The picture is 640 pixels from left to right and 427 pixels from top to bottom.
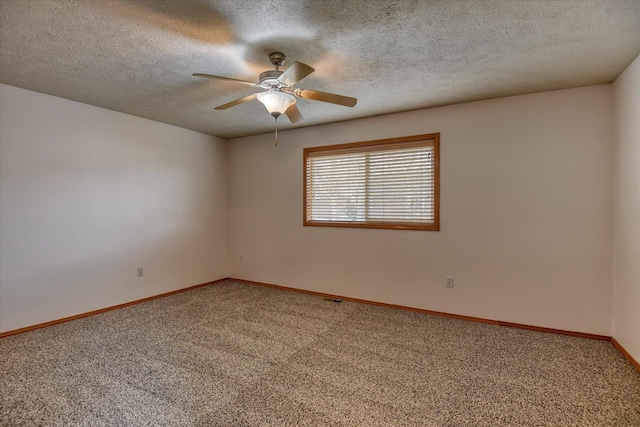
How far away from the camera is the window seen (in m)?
3.71

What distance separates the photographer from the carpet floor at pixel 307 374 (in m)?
1.82

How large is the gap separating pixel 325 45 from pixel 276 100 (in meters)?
0.52

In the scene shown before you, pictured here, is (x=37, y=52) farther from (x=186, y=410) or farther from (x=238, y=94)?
(x=186, y=410)

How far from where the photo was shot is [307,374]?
7.47 feet

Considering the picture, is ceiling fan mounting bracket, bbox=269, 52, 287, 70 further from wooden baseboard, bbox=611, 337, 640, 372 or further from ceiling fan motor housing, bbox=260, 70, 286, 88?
wooden baseboard, bbox=611, 337, 640, 372

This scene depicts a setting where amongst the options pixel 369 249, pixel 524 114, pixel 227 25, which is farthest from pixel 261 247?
pixel 524 114

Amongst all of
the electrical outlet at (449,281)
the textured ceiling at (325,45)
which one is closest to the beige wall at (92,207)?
the textured ceiling at (325,45)

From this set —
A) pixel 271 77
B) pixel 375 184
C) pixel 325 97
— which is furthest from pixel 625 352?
pixel 271 77

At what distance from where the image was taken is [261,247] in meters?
4.97

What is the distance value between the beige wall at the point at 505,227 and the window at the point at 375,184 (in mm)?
121

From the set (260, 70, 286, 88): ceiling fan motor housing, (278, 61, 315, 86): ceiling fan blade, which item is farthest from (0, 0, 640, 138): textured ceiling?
(278, 61, 315, 86): ceiling fan blade

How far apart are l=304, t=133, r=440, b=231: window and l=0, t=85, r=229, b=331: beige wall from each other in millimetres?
1863

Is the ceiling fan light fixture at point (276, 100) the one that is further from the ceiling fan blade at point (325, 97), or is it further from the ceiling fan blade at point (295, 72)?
Answer: the ceiling fan blade at point (295, 72)

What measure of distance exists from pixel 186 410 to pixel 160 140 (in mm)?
3562
